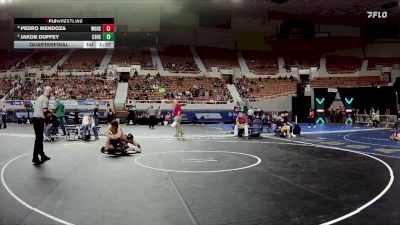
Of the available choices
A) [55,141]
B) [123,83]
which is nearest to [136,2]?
[123,83]

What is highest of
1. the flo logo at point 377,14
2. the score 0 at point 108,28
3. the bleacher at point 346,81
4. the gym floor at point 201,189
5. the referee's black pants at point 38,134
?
the flo logo at point 377,14

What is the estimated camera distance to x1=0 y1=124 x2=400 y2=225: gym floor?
489 cm

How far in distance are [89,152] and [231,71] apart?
32.4 meters

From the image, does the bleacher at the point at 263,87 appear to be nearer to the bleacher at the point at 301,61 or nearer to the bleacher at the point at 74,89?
the bleacher at the point at 301,61

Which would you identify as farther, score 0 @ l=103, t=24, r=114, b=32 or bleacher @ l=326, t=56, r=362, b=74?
bleacher @ l=326, t=56, r=362, b=74

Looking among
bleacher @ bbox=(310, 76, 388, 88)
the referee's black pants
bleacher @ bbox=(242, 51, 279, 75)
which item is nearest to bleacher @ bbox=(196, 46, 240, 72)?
bleacher @ bbox=(242, 51, 279, 75)

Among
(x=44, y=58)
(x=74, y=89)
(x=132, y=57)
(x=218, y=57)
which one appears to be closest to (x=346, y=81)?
(x=218, y=57)

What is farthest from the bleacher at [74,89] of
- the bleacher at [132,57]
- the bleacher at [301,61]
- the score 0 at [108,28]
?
the bleacher at [301,61]

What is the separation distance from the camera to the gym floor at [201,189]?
4895 mm

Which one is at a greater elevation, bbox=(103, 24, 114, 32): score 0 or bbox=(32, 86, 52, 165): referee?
bbox=(103, 24, 114, 32): score 0

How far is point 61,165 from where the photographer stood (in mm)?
9156
